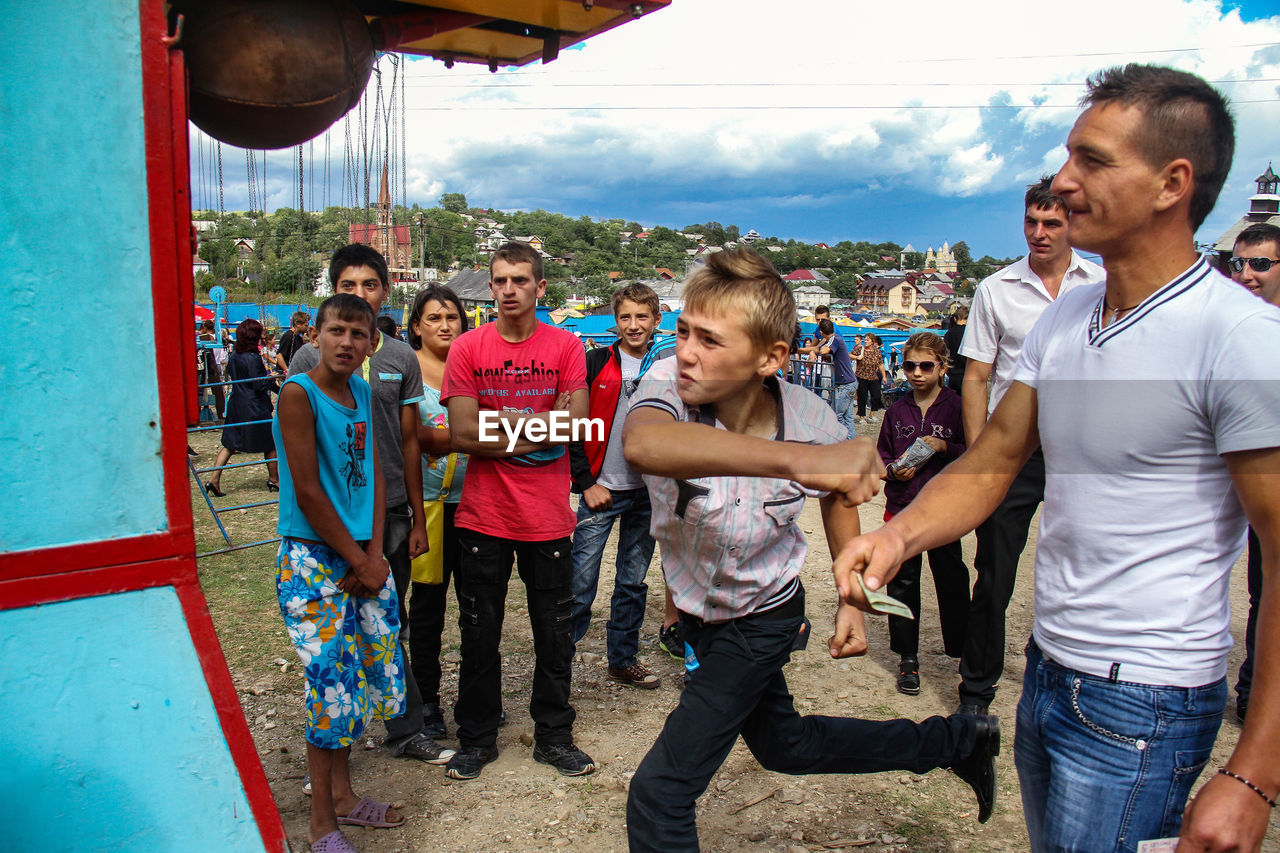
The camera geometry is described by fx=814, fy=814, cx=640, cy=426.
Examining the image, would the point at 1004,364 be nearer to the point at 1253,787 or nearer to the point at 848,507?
the point at 848,507

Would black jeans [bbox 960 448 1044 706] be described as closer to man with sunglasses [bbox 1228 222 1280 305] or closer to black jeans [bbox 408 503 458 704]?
man with sunglasses [bbox 1228 222 1280 305]

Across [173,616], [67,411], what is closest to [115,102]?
[67,411]

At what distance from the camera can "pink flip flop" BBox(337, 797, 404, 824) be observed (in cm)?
312

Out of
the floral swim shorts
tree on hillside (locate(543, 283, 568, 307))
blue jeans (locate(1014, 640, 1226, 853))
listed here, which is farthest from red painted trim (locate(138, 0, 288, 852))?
tree on hillside (locate(543, 283, 568, 307))

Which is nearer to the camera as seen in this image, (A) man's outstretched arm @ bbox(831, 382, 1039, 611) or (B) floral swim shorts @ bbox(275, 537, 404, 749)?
(A) man's outstretched arm @ bbox(831, 382, 1039, 611)

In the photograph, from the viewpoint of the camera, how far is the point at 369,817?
3.13 metres

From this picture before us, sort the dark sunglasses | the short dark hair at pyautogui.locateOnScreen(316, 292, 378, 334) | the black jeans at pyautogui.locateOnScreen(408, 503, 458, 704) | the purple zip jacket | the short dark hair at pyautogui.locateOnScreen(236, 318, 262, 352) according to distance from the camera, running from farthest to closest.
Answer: the short dark hair at pyautogui.locateOnScreen(236, 318, 262, 352) → the purple zip jacket → the dark sunglasses → the black jeans at pyautogui.locateOnScreen(408, 503, 458, 704) → the short dark hair at pyautogui.locateOnScreen(316, 292, 378, 334)

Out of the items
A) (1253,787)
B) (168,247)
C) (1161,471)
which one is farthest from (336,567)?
(1253,787)

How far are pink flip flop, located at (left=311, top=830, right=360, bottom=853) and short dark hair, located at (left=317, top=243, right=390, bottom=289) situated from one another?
221 cm

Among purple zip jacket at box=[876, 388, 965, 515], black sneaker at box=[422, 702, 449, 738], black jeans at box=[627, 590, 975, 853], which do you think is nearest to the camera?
black jeans at box=[627, 590, 975, 853]

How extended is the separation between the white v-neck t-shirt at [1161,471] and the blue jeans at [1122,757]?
0.04 meters

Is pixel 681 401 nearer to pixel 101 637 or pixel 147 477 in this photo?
pixel 147 477

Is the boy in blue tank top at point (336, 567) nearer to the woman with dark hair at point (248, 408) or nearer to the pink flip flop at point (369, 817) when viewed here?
the pink flip flop at point (369, 817)

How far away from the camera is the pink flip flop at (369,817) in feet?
10.2
